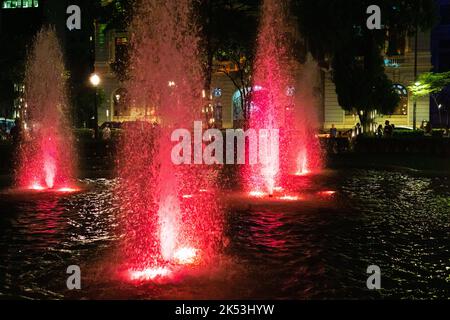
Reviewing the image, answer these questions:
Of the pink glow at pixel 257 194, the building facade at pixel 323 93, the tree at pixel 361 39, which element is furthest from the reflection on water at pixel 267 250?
the building facade at pixel 323 93

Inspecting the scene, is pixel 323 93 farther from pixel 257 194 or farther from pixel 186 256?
pixel 186 256

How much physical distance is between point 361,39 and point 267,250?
23.0 metres

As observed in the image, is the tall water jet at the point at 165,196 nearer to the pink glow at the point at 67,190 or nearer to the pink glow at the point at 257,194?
the pink glow at the point at 257,194

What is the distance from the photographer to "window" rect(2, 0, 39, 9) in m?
74.7

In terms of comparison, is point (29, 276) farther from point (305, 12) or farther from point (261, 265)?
point (305, 12)

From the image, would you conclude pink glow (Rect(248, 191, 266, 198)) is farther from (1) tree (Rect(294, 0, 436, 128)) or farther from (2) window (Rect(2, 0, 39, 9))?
(2) window (Rect(2, 0, 39, 9))

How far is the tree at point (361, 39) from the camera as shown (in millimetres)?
27750

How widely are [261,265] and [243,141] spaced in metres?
24.3

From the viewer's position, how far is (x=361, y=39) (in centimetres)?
2894

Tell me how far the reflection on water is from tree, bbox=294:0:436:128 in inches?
592
